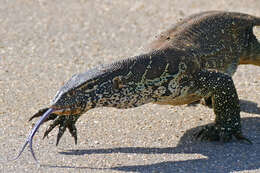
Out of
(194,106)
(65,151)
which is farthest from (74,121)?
(194,106)

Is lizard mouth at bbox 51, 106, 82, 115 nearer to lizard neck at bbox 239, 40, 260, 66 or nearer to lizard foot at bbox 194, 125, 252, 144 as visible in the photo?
lizard foot at bbox 194, 125, 252, 144

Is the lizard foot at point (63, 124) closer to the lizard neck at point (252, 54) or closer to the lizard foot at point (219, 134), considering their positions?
the lizard foot at point (219, 134)

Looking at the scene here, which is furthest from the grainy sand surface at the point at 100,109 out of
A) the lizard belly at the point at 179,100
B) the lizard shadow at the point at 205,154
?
the lizard belly at the point at 179,100

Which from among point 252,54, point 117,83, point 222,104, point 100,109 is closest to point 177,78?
point 222,104

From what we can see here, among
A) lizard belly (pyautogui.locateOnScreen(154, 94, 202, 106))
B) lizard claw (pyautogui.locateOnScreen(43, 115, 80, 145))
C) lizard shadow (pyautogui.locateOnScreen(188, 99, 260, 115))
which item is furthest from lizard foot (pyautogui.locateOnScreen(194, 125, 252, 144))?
lizard claw (pyautogui.locateOnScreen(43, 115, 80, 145))

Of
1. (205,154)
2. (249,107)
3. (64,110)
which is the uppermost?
(64,110)

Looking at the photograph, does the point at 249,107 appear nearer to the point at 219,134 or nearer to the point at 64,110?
the point at 219,134
